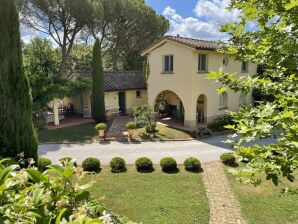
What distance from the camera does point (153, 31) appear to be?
127 ft

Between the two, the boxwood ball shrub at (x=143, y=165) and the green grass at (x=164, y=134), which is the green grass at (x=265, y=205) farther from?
the green grass at (x=164, y=134)

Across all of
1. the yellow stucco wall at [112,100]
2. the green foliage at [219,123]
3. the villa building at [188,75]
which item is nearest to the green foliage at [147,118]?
the villa building at [188,75]

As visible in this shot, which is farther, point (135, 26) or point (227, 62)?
point (135, 26)

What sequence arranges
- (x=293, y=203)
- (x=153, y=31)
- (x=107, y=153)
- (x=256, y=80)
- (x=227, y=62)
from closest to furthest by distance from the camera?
(x=256, y=80) < (x=293, y=203) < (x=107, y=153) < (x=227, y=62) < (x=153, y=31)

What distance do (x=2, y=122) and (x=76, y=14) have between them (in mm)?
22657

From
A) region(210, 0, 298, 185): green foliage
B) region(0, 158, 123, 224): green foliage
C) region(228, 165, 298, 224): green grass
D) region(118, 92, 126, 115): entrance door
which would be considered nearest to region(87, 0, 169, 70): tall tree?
region(118, 92, 126, 115): entrance door

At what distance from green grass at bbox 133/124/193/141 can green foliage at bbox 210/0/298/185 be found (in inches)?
642

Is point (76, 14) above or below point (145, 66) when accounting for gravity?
above

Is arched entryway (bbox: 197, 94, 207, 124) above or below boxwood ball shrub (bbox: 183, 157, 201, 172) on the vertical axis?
above

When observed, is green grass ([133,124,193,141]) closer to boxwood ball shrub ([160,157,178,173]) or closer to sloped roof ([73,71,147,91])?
boxwood ball shrub ([160,157,178,173])

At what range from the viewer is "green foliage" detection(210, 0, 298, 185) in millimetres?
2889

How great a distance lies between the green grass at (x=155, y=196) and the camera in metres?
9.42

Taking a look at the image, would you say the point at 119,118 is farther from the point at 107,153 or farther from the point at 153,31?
the point at 153,31

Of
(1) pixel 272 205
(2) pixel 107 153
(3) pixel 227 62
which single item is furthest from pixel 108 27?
(1) pixel 272 205
